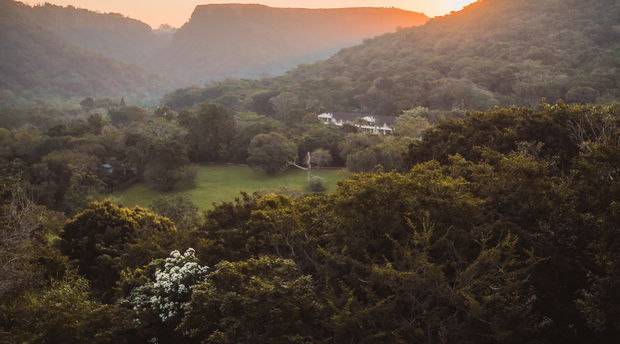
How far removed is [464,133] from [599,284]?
12592 millimetres

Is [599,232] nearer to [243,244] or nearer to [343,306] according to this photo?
[343,306]

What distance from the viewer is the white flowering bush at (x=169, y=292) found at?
35.3ft

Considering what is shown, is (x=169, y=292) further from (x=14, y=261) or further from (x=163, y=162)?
(x=163, y=162)

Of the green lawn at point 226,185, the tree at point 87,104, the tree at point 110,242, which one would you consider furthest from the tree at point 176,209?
the tree at point 87,104

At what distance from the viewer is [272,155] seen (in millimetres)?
39781

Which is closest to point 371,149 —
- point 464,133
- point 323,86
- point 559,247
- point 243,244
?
point 464,133

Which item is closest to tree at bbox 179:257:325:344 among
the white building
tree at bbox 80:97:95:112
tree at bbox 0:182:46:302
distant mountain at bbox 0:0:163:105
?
tree at bbox 0:182:46:302

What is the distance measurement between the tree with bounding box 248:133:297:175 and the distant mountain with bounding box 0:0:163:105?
10171 centimetres

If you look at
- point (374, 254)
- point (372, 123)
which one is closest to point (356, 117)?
point (372, 123)

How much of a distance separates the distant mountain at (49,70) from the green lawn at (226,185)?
98502 millimetres

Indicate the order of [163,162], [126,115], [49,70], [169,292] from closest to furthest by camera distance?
[169,292]
[163,162]
[126,115]
[49,70]

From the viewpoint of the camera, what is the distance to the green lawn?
34219 mm

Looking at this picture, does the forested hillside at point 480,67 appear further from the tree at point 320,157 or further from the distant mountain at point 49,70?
the distant mountain at point 49,70

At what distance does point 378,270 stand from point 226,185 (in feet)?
100
